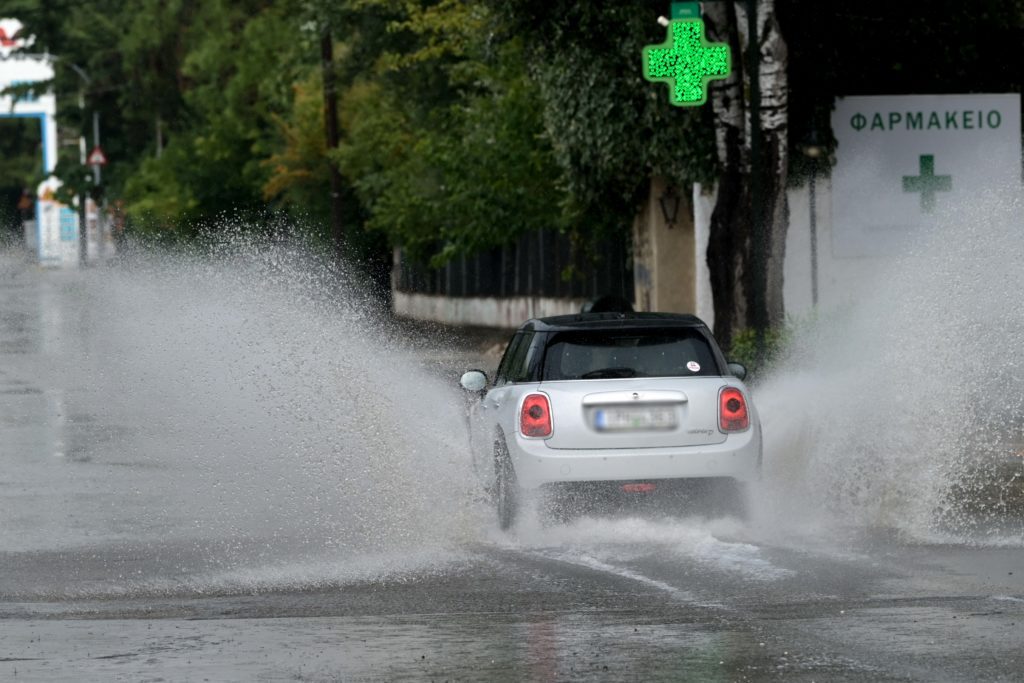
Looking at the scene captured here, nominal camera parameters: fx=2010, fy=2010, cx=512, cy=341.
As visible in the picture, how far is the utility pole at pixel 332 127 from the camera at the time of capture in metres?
42.8

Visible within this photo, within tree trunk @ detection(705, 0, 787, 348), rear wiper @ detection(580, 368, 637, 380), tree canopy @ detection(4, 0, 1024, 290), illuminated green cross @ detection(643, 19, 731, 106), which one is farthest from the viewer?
tree canopy @ detection(4, 0, 1024, 290)

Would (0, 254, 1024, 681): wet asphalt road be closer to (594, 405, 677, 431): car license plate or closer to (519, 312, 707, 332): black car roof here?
(594, 405, 677, 431): car license plate

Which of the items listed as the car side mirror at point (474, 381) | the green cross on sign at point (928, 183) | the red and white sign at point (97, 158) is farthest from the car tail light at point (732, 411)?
the red and white sign at point (97, 158)

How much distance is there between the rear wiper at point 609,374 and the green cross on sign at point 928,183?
52.8 feet

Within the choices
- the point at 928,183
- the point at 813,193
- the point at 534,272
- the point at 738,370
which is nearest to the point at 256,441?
the point at 738,370

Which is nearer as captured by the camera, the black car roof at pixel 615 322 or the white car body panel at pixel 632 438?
the white car body panel at pixel 632 438

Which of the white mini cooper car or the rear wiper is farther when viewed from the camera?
the rear wiper

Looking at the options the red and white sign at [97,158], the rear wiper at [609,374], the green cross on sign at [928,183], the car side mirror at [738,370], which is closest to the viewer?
the rear wiper at [609,374]

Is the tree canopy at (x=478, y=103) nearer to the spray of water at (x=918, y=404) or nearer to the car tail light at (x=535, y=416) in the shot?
the spray of water at (x=918, y=404)

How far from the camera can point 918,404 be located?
15969mm

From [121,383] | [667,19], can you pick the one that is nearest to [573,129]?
[667,19]

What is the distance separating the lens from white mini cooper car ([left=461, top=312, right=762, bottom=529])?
11.8m

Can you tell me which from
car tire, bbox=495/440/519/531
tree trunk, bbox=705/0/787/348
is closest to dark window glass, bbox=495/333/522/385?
car tire, bbox=495/440/519/531

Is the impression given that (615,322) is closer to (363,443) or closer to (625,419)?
(625,419)
